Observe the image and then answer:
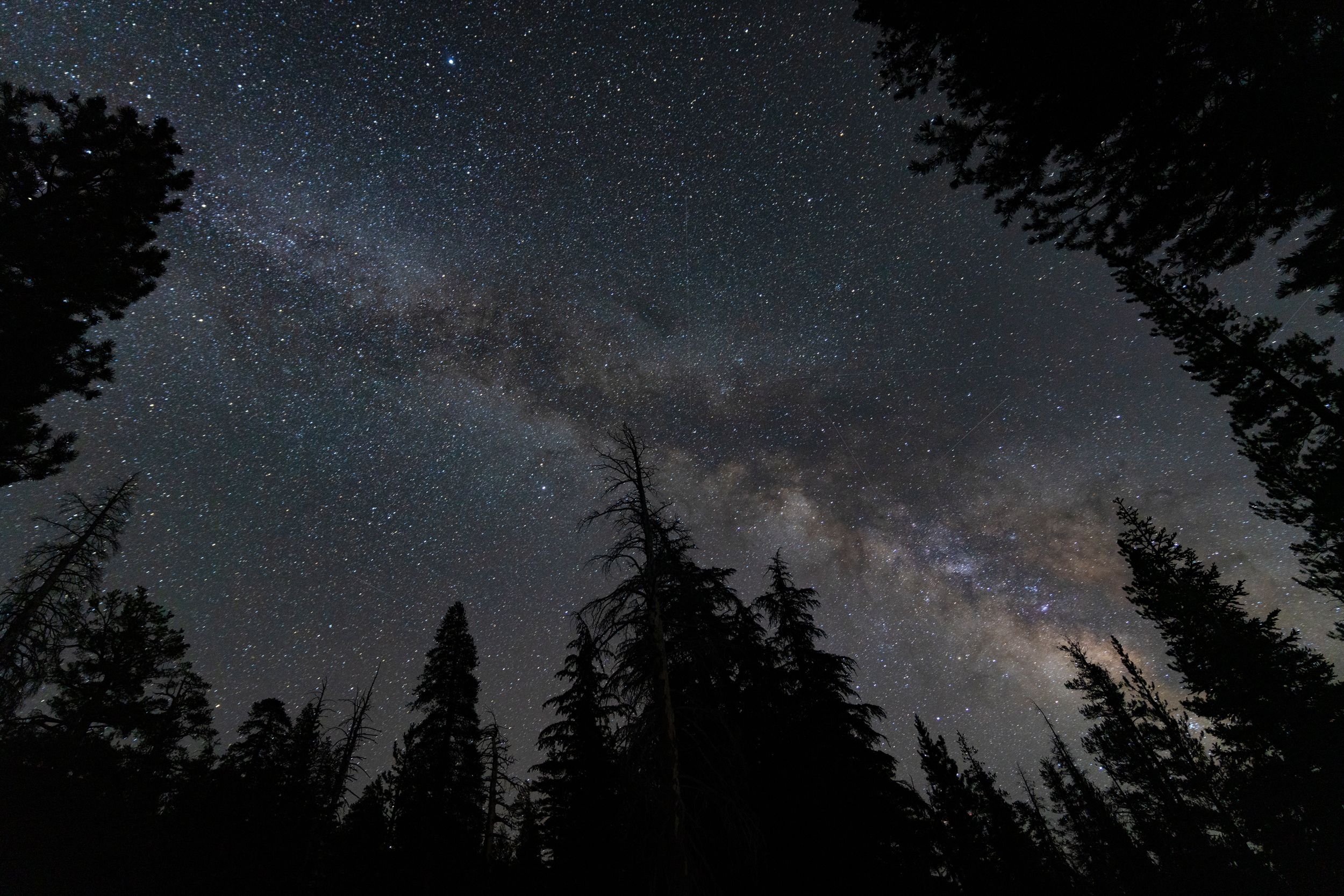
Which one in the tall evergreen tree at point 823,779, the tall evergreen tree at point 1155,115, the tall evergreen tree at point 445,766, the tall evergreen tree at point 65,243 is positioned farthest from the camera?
the tall evergreen tree at point 445,766

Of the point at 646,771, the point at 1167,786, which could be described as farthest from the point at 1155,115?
the point at 1167,786

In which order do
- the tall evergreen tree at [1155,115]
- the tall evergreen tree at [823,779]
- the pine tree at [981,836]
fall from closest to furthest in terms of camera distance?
the tall evergreen tree at [1155,115]
the tall evergreen tree at [823,779]
the pine tree at [981,836]

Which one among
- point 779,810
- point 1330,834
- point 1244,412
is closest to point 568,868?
point 779,810

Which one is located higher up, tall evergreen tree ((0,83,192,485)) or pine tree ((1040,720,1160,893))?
tall evergreen tree ((0,83,192,485))

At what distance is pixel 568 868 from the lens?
1512cm

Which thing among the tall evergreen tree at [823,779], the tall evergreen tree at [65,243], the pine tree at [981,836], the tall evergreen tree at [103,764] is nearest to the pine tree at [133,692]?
the tall evergreen tree at [103,764]

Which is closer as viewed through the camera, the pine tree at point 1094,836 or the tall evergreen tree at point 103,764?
the tall evergreen tree at point 103,764

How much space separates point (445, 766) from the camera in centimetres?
1769

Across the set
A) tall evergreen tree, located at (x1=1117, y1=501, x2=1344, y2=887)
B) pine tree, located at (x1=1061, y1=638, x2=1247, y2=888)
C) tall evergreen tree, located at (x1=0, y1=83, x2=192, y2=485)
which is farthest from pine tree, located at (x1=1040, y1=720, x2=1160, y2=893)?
tall evergreen tree, located at (x1=0, y1=83, x2=192, y2=485)

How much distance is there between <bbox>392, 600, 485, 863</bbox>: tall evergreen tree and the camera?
1666cm

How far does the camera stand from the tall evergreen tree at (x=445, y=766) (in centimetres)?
1666

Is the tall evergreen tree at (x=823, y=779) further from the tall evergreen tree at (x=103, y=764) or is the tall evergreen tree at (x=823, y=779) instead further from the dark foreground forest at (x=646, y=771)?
the tall evergreen tree at (x=103, y=764)

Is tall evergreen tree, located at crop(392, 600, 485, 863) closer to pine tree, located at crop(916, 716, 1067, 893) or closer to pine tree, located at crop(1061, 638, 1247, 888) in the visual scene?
pine tree, located at crop(916, 716, 1067, 893)

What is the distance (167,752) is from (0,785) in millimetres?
3493
